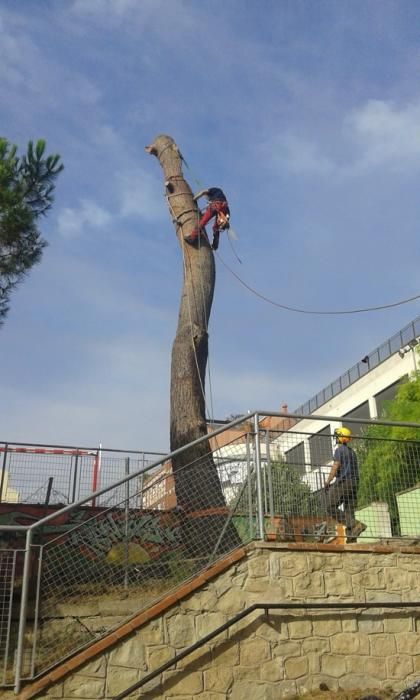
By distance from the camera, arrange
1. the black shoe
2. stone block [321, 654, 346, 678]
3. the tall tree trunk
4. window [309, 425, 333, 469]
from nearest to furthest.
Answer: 1. stone block [321, 654, 346, 678]
2. the tall tree trunk
3. the black shoe
4. window [309, 425, 333, 469]

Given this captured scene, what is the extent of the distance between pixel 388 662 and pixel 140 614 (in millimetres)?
2659

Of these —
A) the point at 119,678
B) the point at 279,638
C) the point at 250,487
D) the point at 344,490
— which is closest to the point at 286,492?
the point at 250,487

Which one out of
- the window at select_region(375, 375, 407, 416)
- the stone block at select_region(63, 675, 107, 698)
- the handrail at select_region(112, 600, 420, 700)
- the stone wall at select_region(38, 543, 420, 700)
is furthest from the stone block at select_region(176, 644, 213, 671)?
the window at select_region(375, 375, 407, 416)

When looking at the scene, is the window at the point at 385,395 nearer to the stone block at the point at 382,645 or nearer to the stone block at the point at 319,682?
the stone block at the point at 382,645

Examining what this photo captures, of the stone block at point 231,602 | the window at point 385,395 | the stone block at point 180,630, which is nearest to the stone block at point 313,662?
the stone block at point 231,602

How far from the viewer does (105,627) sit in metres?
6.40

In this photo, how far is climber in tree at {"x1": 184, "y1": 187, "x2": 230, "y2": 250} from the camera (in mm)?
11320

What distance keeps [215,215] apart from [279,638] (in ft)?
23.5

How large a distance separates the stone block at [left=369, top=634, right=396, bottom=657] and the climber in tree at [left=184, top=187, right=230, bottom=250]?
686cm

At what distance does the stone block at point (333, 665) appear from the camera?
6625 mm

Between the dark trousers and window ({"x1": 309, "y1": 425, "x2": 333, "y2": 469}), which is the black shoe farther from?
window ({"x1": 309, "y1": 425, "x2": 333, "y2": 469})

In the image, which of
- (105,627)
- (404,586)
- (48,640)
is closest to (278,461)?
(404,586)

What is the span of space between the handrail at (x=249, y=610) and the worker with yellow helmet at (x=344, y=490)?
77cm

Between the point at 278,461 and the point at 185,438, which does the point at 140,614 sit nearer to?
the point at 278,461
